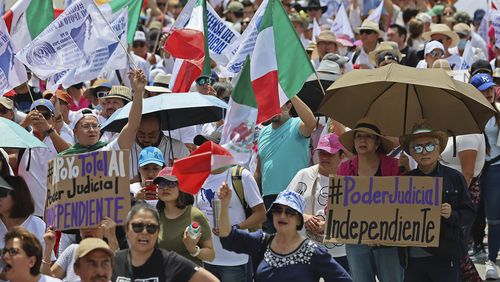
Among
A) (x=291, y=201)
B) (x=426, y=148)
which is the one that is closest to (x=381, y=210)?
(x=426, y=148)

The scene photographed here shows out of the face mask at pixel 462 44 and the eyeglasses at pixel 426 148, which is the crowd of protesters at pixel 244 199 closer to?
the eyeglasses at pixel 426 148

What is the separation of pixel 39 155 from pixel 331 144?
2.55 metres

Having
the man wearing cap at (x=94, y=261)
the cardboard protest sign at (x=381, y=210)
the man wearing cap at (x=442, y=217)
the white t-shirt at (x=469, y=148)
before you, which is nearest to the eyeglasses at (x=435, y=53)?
the white t-shirt at (x=469, y=148)

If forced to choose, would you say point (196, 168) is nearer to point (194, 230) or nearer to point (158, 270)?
point (194, 230)

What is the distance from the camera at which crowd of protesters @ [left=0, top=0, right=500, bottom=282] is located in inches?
314

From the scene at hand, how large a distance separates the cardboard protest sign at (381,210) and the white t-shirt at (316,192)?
88 centimetres

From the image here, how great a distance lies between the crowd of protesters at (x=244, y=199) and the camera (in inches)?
314

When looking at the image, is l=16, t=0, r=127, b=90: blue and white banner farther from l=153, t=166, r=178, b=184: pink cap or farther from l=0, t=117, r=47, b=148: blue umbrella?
l=153, t=166, r=178, b=184: pink cap

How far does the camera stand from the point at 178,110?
11.0m

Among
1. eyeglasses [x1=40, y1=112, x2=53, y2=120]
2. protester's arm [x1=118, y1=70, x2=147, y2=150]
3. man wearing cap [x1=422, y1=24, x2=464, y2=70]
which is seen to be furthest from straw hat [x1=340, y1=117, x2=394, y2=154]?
man wearing cap [x1=422, y1=24, x2=464, y2=70]

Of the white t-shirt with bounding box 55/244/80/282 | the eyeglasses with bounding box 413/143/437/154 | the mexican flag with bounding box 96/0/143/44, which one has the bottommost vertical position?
the white t-shirt with bounding box 55/244/80/282

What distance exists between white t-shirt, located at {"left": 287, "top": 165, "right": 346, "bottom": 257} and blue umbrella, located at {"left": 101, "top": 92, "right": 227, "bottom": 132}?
3.59 feet

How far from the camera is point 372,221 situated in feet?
29.6

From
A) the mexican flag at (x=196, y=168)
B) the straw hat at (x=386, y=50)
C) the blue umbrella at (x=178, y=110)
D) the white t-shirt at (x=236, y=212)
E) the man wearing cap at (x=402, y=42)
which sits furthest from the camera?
the man wearing cap at (x=402, y=42)
